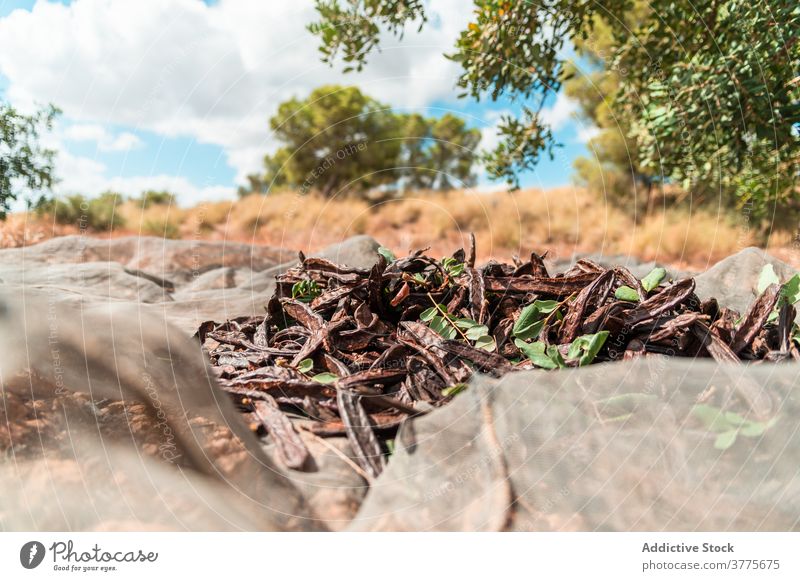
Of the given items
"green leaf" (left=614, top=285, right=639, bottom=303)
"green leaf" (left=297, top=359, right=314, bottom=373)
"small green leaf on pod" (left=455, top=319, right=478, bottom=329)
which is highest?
"green leaf" (left=614, top=285, right=639, bottom=303)

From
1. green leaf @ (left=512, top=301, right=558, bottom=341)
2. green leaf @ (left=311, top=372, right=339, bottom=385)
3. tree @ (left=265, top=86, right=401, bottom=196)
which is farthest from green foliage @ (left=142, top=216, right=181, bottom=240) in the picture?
green leaf @ (left=512, top=301, right=558, bottom=341)

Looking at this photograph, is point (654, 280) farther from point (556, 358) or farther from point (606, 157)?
point (606, 157)

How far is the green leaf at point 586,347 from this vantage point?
1554mm

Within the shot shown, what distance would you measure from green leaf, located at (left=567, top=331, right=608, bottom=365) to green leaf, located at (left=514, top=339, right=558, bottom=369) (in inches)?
2.5

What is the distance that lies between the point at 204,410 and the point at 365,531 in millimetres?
504

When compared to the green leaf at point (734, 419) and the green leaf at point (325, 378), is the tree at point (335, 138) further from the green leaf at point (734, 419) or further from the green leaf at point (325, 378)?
the green leaf at point (734, 419)

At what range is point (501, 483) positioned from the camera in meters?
1.26

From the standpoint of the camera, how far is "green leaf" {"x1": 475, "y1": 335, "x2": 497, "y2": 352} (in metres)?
1.78

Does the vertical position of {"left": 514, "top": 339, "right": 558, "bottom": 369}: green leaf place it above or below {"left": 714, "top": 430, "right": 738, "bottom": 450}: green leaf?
above

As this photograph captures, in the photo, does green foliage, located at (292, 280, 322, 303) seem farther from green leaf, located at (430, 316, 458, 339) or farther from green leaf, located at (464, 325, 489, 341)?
green leaf, located at (464, 325, 489, 341)

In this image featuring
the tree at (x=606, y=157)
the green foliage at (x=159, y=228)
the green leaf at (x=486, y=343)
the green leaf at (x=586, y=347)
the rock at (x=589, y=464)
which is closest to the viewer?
the rock at (x=589, y=464)

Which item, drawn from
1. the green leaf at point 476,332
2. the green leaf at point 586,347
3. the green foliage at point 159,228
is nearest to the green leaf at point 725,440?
the green leaf at point 586,347

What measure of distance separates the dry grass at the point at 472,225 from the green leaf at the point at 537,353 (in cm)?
602

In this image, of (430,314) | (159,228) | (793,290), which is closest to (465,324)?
(430,314)
